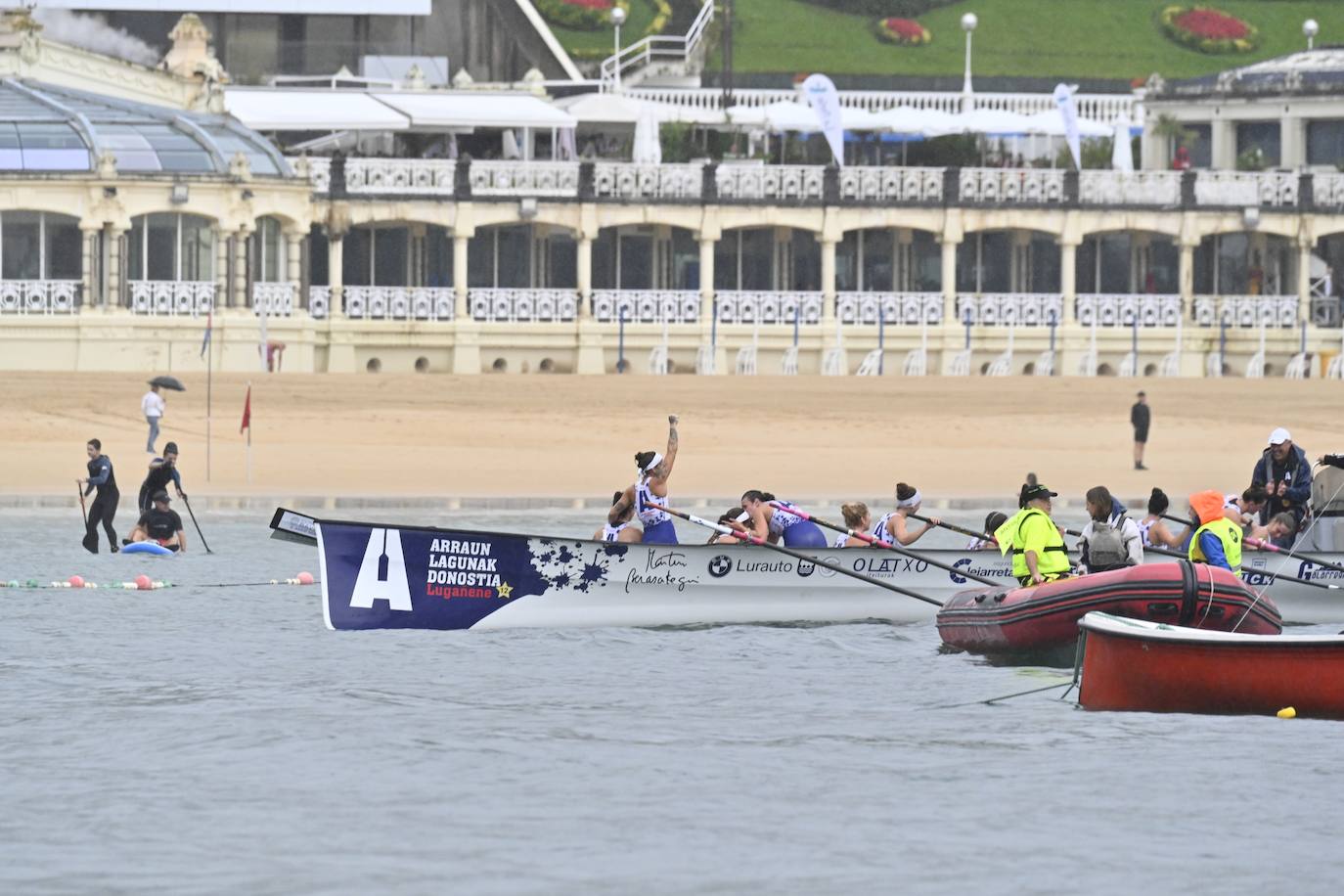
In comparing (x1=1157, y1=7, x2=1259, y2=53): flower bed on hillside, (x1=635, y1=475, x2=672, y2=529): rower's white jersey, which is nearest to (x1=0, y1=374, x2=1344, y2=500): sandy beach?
(x1=635, y1=475, x2=672, y2=529): rower's white jersey

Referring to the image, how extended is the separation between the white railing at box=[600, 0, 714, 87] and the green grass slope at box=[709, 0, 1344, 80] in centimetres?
567

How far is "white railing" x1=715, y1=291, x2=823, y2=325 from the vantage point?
59938mm

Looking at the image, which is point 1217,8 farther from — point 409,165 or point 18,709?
point 18,709

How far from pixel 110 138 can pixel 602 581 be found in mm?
31011

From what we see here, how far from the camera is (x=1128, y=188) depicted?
62.0m

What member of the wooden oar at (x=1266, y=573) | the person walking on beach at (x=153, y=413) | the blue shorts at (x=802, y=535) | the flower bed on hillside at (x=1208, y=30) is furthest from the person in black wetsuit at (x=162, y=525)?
the flower bed on hillside at (x=1208, y=30)

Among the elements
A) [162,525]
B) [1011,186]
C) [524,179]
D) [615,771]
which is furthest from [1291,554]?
[1011,186]

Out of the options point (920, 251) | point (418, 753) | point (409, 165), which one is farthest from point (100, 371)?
point (418, 753)

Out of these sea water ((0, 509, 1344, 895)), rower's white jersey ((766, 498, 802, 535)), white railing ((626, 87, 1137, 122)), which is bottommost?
sea water ((0, 509, 1344, 895))

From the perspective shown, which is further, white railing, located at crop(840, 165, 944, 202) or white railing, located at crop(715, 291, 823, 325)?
white railing, located at crop(840, 165, 944, 202)

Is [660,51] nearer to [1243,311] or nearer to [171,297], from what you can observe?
[1243,311]

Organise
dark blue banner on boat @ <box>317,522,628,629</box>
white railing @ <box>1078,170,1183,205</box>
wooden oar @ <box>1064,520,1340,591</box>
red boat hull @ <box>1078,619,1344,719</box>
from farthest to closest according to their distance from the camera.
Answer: white railing @ <box>1078,170,1183,205</box> < wooden oar @ <box>1064,520,1340,591</box> < dark blue banner on boat @ <box>317,522,628,629</box> < red boat hull @ <box>1078,619,1344,719</box>

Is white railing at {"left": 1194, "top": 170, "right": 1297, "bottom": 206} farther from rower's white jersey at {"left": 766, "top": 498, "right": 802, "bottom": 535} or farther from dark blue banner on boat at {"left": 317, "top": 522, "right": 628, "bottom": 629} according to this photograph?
dark blue banner on boat at {"left": 317, "top": 522, "right": 628, "bottom": 629}

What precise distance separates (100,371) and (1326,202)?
89.3 ft
